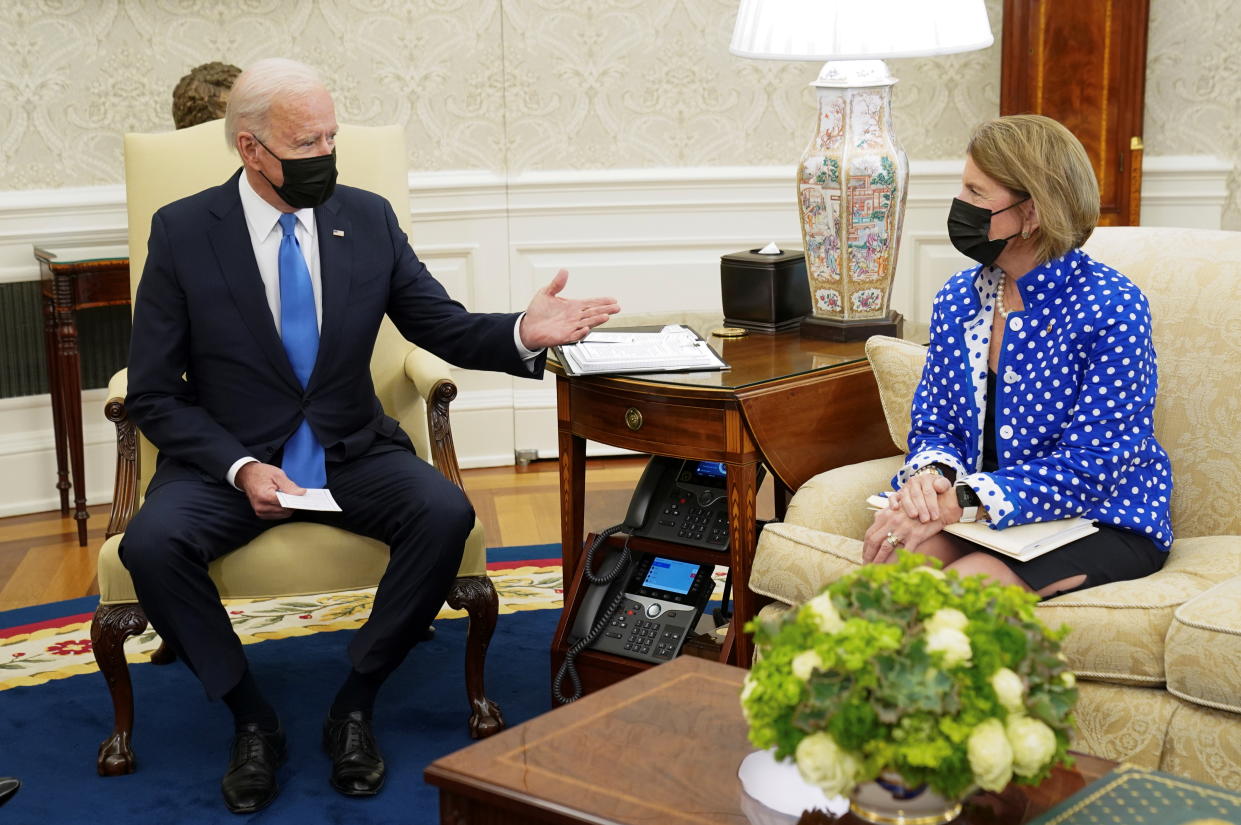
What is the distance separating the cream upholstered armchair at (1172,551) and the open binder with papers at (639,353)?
1.05 feet

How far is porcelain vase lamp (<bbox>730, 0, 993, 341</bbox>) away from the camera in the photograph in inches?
106

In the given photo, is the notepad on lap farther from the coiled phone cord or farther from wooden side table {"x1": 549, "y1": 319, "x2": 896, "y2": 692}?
→ the coiled phone cord

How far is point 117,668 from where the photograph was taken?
2.62m

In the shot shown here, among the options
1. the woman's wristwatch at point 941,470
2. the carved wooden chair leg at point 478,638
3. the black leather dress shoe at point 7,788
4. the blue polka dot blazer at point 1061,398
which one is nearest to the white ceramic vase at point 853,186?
the blue polka dot blazer at point 1061,398

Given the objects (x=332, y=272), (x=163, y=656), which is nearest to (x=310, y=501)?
(x=332, y=272)

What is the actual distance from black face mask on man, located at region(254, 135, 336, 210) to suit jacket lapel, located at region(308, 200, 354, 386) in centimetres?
9

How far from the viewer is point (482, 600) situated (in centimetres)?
273

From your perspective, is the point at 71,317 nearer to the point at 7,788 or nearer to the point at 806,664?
the point at 7,788

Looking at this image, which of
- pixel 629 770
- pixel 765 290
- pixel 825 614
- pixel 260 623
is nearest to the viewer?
pixel 825 614

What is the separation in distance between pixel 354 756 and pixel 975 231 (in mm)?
1440

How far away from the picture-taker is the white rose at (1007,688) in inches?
54.2

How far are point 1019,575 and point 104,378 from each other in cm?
315

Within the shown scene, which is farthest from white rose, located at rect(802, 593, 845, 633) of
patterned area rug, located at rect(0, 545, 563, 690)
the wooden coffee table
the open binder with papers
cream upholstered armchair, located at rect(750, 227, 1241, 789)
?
patterned area rug, located at rect(0, 545, 563, 690)

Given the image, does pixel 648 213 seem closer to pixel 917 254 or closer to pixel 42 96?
pixel 917 254
